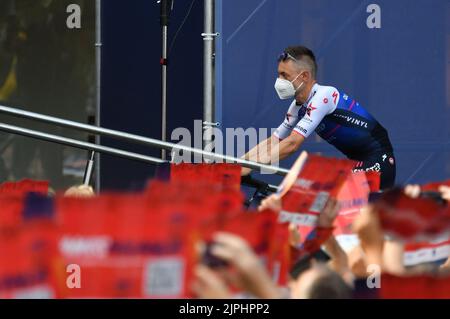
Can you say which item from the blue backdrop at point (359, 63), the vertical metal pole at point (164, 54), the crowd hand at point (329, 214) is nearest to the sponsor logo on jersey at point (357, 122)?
the blue backdrop at point (359, 63)

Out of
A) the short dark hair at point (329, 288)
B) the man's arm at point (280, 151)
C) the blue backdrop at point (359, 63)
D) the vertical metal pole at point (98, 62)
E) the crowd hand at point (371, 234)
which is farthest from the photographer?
the vertical metal pole at point (98, 62)

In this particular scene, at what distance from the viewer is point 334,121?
657 centimetres

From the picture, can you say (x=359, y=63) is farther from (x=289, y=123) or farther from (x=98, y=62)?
(x=98, y=62)

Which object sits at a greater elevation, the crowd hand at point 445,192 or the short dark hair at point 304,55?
the short dark hair at point 304,55

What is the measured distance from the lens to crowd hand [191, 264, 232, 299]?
241 centimetres

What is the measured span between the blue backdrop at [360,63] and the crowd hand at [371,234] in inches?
172

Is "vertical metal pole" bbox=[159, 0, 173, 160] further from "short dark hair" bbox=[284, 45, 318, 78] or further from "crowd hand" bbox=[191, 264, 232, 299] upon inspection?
"crowd hand" bbox=[191, 264, 232, 299]

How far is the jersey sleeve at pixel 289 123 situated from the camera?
6785mm

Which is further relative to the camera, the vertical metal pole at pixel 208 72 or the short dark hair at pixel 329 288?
the vertical metal pole at pixel 208 72

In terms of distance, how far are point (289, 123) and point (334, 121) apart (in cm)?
35

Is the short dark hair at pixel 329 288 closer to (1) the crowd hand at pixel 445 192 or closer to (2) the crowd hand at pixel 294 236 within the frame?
(2) the crowd hand at pixel 294 236

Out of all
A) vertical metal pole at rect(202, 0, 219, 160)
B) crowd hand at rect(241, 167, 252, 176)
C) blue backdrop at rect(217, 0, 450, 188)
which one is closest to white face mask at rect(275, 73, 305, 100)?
vertical metal pole at rect(202, 0, 219, 160)

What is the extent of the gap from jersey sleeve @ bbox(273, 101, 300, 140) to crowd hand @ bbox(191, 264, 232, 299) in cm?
435

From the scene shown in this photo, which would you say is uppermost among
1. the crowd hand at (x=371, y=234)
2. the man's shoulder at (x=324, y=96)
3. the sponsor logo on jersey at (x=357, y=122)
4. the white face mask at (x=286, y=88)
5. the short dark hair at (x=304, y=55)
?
the short dark hair at (x=304, y=55)
